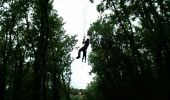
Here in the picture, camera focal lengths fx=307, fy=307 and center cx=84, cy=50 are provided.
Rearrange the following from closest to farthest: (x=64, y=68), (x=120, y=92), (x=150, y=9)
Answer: (x=150, y=9) → (x=120, y=92) → (x=64, y=68)

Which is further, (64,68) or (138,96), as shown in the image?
(64,68)

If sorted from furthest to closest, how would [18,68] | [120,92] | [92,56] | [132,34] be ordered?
[92,56] → [18,68] → [120,92] → [132,34]

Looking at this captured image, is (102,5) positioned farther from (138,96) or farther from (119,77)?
(119,77)

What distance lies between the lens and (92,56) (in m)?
45.9

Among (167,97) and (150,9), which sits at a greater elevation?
(150,9)

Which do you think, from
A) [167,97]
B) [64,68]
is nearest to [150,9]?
[167,97]

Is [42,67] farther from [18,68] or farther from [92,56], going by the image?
[92,56]

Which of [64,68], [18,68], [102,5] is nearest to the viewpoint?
[102,5]

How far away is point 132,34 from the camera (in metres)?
30.9

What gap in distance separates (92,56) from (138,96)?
50.8ft

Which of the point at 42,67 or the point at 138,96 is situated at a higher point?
the point at 42,67

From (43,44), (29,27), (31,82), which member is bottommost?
(31,82)

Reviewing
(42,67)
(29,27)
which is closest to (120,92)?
(42,67)

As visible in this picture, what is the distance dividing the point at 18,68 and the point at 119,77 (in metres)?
12.6
